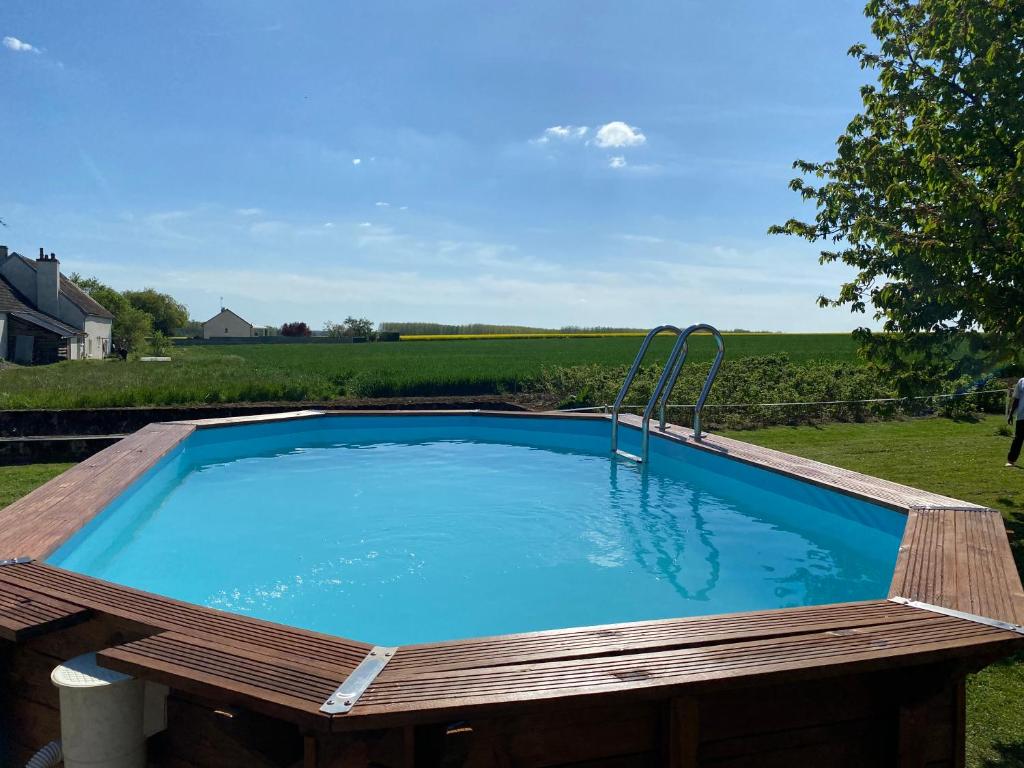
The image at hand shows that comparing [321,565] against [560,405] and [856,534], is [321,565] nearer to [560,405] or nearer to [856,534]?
[856,534]

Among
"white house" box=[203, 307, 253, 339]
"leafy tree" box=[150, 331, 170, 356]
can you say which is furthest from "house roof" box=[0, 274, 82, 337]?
"white house" box=[203, 307, 253, 339]

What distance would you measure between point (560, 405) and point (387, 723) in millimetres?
13182

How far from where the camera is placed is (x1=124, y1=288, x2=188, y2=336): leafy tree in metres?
75.1

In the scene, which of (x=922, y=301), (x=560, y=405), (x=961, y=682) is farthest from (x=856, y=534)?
(x=560, y=405)

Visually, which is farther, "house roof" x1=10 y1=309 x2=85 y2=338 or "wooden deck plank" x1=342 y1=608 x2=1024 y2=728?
"house roof" x1=10 y1=309 x2=85 y2=338

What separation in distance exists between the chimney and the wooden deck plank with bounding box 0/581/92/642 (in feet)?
130

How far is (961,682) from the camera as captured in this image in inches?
95.0

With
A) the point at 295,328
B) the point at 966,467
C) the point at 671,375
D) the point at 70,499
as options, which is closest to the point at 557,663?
the point at 70,499

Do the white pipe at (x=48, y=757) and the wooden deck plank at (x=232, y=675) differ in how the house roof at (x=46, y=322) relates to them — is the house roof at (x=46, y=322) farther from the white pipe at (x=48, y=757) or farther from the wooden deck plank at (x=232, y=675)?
the wooden deck plank at (x=232, y=675)

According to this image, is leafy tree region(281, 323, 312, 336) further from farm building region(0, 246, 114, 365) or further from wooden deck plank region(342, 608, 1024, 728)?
wooden deck plank region(342, 608, 1024, 728)

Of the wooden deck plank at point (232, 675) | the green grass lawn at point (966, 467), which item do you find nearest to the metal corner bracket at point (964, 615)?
the green grass lawn at point (966, 467)

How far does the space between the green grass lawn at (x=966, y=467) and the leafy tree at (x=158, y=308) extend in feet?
249

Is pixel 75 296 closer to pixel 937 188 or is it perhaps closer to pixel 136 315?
pixel 136 315

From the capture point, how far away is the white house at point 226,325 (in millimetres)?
86875
